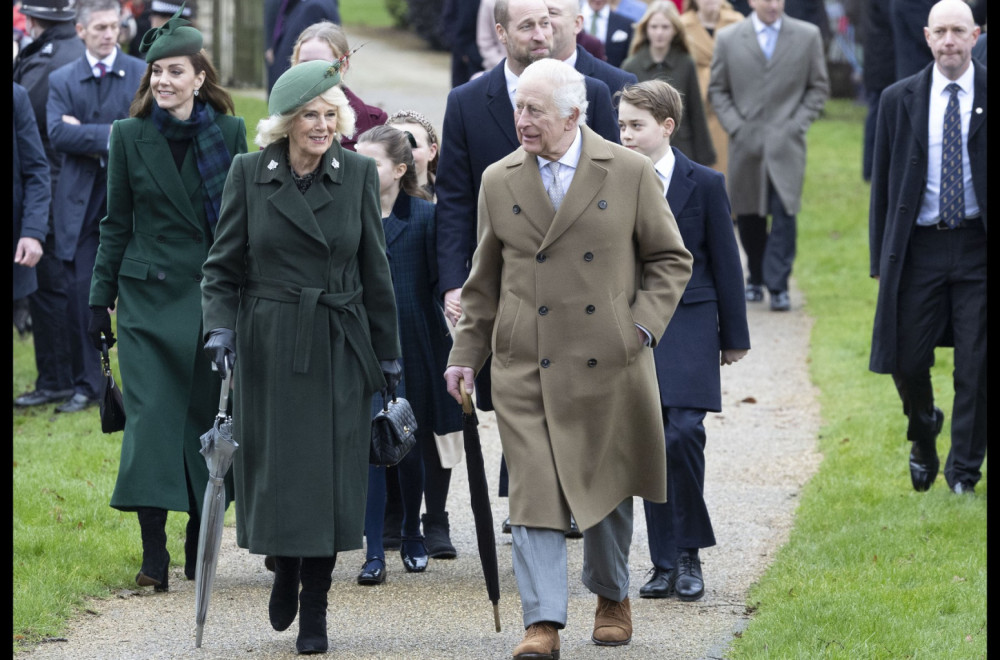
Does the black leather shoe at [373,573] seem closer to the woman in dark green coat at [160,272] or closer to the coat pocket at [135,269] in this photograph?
the woman in dark green coat at [160,272]

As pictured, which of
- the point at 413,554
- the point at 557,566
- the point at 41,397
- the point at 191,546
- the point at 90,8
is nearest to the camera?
the point at 557,566

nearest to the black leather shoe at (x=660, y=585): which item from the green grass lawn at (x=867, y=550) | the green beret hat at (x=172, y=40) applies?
the green grass lawn at (x=867, y=550)

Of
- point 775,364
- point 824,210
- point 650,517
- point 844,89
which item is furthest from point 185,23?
point 844,89

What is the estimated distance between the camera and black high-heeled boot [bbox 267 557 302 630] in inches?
233

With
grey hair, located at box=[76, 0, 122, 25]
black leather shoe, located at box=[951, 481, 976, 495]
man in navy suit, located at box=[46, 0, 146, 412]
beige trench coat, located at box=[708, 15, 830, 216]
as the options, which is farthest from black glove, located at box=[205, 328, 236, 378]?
beige trench coat, located at box=[708, 15, 830, 216]

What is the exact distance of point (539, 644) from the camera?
554cm

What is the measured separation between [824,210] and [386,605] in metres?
12.7

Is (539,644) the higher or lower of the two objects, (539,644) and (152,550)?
the higher

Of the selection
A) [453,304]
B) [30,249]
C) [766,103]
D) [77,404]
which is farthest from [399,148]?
[766,103]

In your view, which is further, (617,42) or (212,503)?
(617,42)

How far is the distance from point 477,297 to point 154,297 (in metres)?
1.55

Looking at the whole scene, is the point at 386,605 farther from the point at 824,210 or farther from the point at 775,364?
the point at 824,210

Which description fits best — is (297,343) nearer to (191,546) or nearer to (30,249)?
(191,546)

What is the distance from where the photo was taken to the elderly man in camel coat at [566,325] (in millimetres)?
5691
